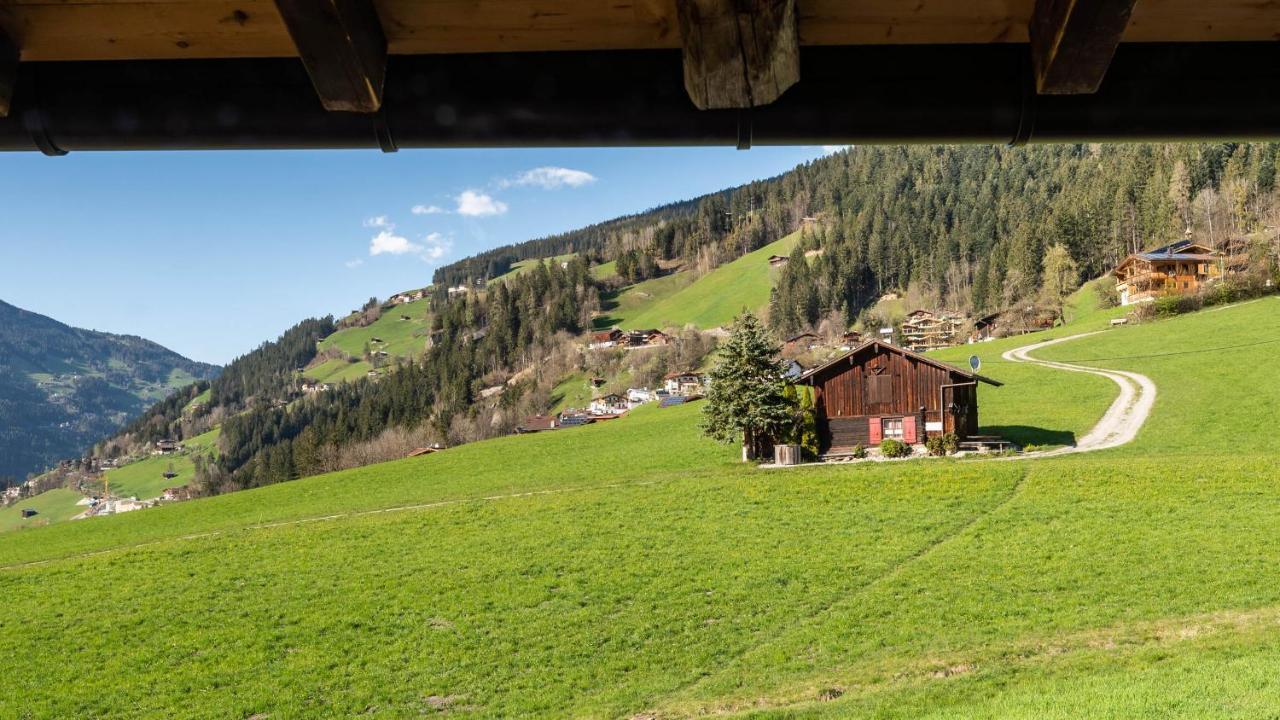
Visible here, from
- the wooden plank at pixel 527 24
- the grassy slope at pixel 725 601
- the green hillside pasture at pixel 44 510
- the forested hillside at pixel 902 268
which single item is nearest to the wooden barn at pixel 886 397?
the grassy slope at pixel 725 601

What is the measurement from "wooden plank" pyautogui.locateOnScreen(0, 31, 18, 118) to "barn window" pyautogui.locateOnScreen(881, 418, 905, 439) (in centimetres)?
4365

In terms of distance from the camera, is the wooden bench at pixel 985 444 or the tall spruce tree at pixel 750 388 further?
the tall spruce tree at pixel 750 388

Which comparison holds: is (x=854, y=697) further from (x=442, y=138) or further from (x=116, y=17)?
(x=116, y=17)

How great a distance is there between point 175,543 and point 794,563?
2833 cm

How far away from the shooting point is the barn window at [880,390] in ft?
144

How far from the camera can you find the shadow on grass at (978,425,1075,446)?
43.2 m

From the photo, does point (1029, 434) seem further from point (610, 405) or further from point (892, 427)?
point (610, 405)

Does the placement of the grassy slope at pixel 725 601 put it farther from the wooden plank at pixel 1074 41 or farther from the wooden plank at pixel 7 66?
the wooden plank at pixel 7 66

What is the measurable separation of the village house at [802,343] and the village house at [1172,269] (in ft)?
143

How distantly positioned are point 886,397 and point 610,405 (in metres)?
78.6

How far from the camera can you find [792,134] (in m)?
3.72

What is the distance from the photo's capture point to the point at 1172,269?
94.6m

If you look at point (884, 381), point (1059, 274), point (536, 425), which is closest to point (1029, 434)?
point (884, 381)

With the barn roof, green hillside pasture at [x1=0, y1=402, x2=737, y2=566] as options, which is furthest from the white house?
the barn roof
